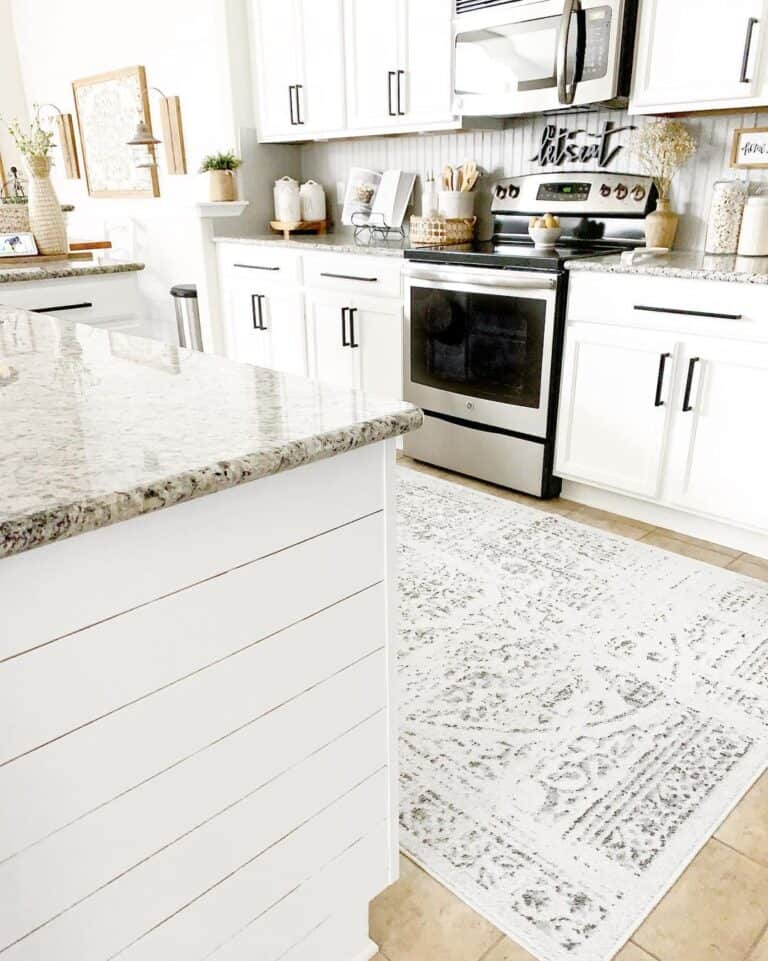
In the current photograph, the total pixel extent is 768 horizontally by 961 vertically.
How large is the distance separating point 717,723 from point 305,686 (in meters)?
1.24

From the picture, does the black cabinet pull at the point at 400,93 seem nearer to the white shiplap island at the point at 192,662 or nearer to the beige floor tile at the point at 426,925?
the white shiplap island at the point at 192,662

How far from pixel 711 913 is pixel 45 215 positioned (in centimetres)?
345

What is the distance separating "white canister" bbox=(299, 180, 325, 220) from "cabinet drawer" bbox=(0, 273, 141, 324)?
4.73 feet

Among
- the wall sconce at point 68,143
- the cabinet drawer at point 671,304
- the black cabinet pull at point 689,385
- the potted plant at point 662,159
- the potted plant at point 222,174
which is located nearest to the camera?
the cabinet drawer at point 671,304

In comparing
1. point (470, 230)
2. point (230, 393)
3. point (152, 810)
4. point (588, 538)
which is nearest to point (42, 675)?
point (152, 810)

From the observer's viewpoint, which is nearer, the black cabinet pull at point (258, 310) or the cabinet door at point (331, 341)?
the cabinet door at point (331, 341)

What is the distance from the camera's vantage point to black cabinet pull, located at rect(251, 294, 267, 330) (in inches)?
166

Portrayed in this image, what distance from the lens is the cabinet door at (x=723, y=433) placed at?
2.44m

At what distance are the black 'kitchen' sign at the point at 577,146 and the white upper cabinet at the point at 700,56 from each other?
0.41 m

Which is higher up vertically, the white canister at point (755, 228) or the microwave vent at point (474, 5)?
the microwave vent at point (474, 5)

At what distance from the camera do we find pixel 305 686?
107 cm

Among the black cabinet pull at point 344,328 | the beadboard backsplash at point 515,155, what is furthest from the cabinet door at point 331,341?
the beadboard backsplash at point 515,155

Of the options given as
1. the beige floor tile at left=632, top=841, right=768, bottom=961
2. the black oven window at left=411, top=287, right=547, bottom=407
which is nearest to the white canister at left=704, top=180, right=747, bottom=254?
the black oven window at left=411, top=287, right=547, bottom=407

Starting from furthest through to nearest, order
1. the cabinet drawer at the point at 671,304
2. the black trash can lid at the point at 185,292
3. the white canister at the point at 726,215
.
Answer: the black trash can lid at the point at 185,292, the white canister at the point at 726,215, the cabinet drawer at the point at 671,304
